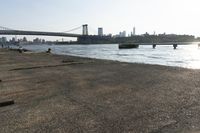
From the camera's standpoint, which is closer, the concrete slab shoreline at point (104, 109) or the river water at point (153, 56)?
the concrete slab shoreline at point (104, 109)

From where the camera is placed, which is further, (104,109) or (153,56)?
(153,56)

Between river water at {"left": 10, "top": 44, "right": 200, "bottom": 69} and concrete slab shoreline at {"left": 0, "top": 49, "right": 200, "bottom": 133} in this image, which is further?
river water at {"left": 10, "top": 44, "right": 200, "bottom": 69}

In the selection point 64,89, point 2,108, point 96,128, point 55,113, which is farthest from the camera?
point 64,89

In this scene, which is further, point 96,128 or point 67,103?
point 67,103

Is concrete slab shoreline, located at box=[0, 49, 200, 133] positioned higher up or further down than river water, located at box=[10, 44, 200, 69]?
higher up

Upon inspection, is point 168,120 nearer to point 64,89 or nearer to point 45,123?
point 45,123

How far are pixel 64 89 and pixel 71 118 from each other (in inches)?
200

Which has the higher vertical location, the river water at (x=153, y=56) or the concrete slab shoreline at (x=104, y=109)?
the concrete slab shoreline at (x=104, y=109)

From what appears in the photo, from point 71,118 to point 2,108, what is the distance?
2.89 meters

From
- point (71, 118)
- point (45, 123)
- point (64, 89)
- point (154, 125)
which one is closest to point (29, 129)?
point (45, 123)

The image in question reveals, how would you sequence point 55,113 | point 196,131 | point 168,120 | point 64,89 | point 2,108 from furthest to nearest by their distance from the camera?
point 64,89
point 2,108
point 55,113
point 168,120
point 196,131

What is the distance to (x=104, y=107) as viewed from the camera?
28.7ft

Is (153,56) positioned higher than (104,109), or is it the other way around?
(104,109)

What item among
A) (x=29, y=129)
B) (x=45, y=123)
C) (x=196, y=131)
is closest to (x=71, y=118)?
(x=45, y=123)
